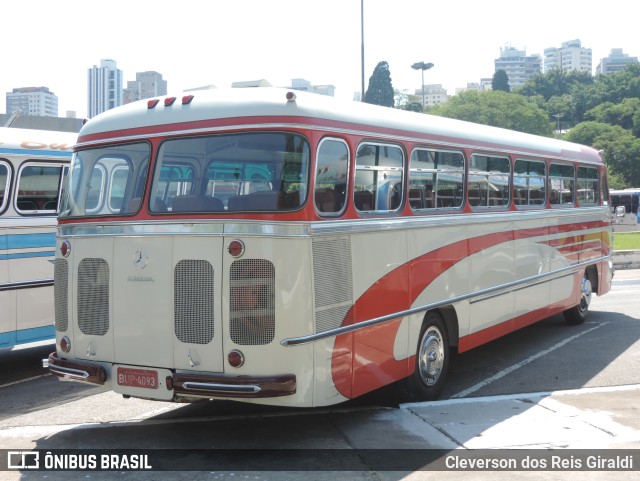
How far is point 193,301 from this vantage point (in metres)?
6.24

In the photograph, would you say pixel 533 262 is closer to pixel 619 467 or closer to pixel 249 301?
pixel 619 467

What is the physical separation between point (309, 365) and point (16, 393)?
14.8ft

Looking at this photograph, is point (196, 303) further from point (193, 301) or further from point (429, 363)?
point (429, 363)

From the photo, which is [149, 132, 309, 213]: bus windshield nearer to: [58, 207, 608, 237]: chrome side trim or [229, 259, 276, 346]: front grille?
[58, 207, 608, 237]: chrome side trim

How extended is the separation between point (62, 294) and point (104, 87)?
123 m

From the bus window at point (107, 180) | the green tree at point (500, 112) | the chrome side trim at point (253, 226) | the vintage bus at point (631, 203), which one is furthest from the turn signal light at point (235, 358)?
the green tree at point (500, 112)

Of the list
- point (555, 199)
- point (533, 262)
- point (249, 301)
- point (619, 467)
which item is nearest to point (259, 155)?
point (249, 301)

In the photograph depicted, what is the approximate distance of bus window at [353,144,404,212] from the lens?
686 centimetres

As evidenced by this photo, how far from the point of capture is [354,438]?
22.0 ft

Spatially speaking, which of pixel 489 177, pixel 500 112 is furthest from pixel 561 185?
pixel 500 112

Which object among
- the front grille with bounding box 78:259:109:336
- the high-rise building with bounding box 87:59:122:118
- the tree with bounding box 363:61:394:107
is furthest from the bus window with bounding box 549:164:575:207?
the high-rise building with bounding box 87:59:122:118

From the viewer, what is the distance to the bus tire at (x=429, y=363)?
7.79 m

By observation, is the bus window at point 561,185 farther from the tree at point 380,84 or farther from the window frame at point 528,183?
the tree at point 380,84

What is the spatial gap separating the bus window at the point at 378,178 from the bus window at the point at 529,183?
328 cm
